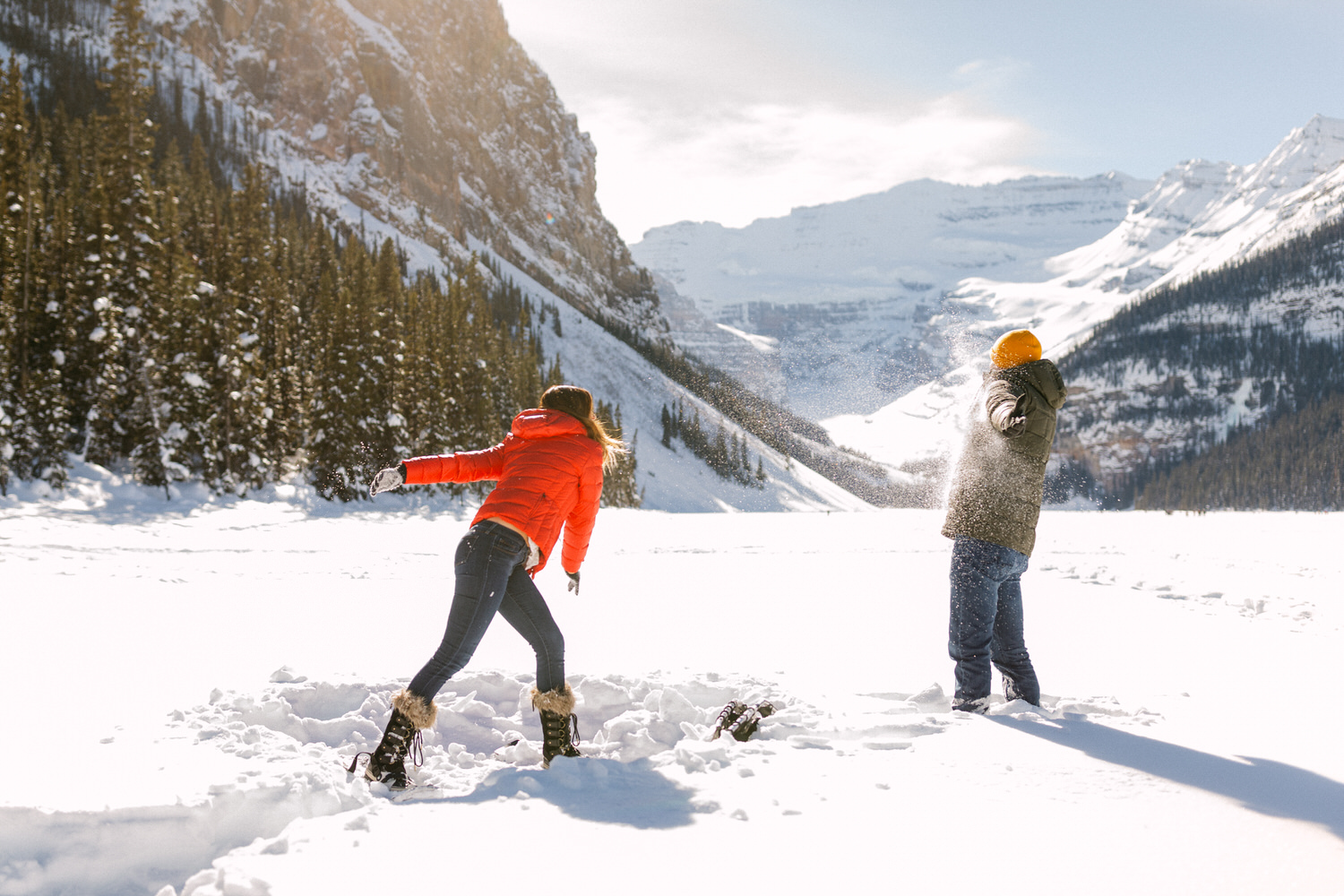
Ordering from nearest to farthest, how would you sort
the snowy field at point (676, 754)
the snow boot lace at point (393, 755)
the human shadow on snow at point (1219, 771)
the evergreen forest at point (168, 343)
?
the snowy field at point (676, 754) < the human shadow on snow at point (1219, 771) < the snow boot lace at point (393, 755) < the evergreen forest at point (168, 343)

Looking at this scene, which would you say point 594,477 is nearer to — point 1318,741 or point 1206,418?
point 1318,741

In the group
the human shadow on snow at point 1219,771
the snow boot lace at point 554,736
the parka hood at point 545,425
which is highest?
the parka hood at point 545,425

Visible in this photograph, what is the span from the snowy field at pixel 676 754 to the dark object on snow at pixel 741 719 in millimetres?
90

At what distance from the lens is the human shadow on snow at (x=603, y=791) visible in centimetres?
313

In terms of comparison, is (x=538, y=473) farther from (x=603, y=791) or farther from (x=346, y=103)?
(x=346, y=103)

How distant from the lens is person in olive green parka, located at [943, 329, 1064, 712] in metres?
4.46

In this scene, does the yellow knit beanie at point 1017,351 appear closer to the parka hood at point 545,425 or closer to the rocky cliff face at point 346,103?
the parka hood at point 545,425

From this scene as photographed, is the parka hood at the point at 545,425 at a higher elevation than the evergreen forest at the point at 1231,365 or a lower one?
lower

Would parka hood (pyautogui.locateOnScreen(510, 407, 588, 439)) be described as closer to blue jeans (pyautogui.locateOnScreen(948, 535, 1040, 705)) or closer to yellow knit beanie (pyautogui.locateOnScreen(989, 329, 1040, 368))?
blue jeans (pyautogui.locateOnScreen(948, 535, 1040, 705))

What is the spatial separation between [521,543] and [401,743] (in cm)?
117

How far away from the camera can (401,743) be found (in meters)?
3.87

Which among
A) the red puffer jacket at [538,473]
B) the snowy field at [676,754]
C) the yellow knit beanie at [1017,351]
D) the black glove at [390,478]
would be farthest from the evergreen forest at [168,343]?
the yellow knit beanie at [1017,351]

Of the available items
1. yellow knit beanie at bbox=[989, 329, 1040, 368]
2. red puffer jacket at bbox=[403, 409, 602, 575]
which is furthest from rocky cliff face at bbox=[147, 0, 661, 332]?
yellow knit beanie at bbox=[989, 329, 1040, 368]

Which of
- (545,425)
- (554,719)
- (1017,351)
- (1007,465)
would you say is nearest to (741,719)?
(554,719)
